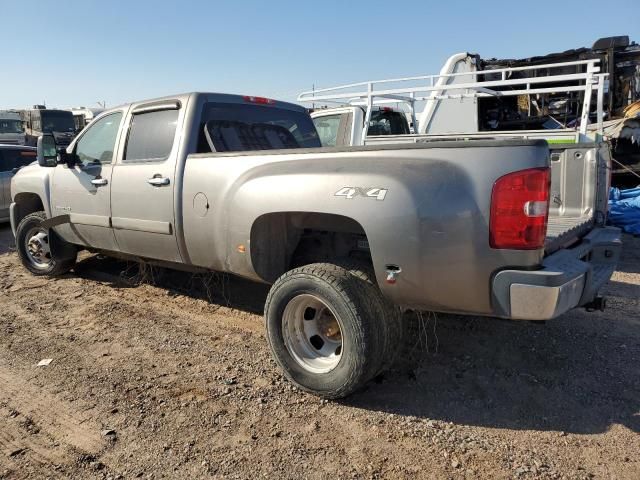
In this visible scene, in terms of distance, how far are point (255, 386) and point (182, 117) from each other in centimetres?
233

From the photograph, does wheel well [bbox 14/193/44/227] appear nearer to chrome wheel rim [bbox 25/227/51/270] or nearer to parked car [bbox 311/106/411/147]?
chrome wheel rim [bbox 25/227/51/270]

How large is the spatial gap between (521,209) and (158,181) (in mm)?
2906

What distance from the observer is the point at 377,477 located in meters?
2.56

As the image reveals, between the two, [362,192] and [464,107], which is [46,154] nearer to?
[362,192]

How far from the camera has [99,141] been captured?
5258 mm

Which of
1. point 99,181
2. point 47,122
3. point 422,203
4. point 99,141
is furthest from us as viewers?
point 47,122

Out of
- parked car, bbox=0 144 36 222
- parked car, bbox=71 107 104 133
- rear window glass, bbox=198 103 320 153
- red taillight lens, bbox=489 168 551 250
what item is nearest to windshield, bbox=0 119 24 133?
parked car, bbox=71 107 104 133

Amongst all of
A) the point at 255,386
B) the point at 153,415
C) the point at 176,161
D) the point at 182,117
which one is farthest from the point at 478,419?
the point at 182,117

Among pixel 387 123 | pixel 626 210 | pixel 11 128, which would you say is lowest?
pixel 626 210

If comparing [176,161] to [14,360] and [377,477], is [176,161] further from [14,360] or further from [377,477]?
[377,477]

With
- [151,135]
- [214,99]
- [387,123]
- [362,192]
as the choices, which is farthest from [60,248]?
[387,123]

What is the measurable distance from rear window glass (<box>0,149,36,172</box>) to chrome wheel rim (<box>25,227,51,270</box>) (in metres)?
4.38

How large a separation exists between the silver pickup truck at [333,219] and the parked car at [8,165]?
16.5ft

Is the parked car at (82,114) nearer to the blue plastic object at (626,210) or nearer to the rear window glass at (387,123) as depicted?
the rear window glass at (387,123)
